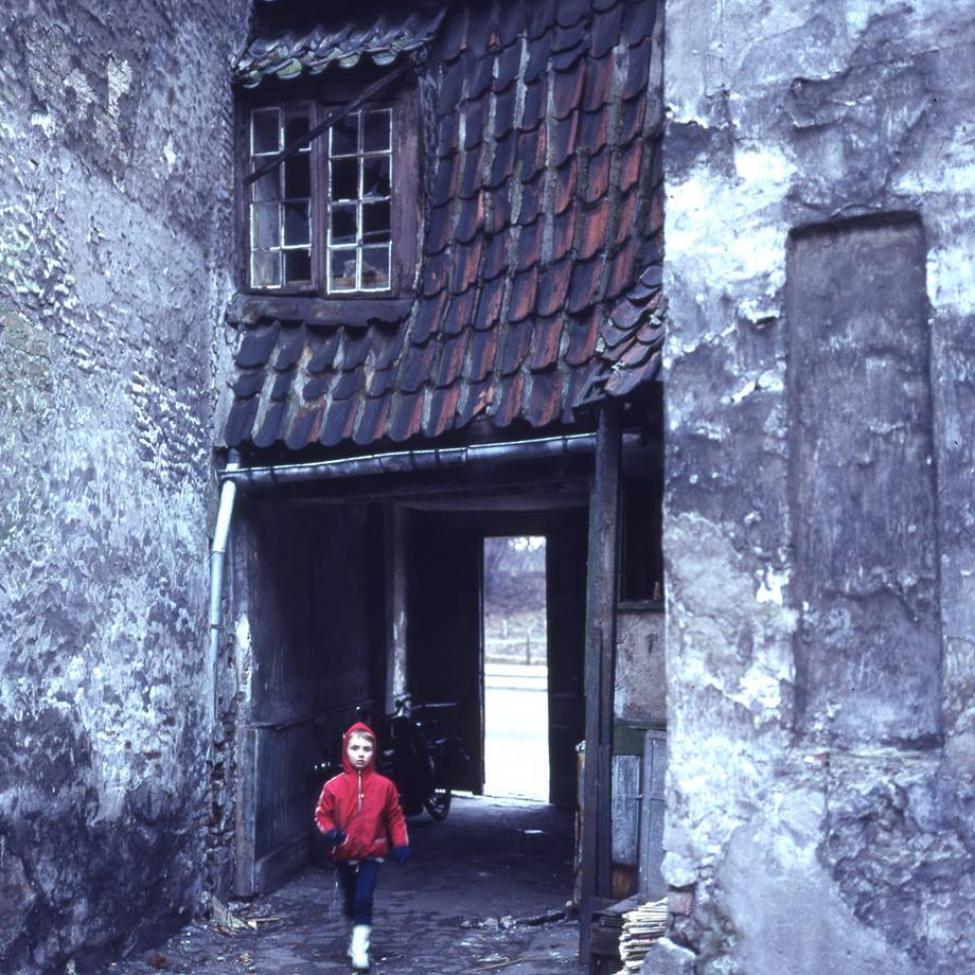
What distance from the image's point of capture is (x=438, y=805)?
11.8 meters

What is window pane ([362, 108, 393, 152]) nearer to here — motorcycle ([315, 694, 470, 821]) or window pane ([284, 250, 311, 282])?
window pane ([284, 250, 311, 282])

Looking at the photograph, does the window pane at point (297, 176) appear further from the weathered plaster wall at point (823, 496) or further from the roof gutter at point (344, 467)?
the weathered plaster wall at point (823, 496)

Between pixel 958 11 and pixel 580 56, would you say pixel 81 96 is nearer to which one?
pixel 580 56

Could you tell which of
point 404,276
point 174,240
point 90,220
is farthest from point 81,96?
point 404,276

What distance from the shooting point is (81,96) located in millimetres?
6992

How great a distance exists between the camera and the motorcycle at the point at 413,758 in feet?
36.6

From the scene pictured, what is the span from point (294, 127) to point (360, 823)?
15.5ft

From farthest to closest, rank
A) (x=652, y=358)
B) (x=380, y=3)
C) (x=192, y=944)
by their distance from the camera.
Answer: (x=380, y=3), (x=192, y=944), (x=652, y=358)

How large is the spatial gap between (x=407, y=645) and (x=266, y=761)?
4.11 m

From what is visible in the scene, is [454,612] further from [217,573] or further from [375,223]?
[375,223]

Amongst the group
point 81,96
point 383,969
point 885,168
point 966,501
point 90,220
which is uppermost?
point 81,96

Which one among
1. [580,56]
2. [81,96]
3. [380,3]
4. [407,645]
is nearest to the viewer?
[81,96]

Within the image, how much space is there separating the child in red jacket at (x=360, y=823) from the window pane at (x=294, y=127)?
414 centimetres

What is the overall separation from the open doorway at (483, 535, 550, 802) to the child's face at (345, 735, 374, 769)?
611cm
